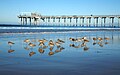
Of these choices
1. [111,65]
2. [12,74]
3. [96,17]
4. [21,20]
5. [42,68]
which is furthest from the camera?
[21,20]

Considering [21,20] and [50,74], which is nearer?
[50,74]

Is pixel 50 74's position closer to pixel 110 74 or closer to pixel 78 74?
pixel 78 74

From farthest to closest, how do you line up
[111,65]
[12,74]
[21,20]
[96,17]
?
[21,20], [96,17], [111,65], [12,74]

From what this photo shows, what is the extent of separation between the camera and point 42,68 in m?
8.77

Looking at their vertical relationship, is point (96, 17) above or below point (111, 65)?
above

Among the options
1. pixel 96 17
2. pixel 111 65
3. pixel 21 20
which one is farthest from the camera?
pixel 21 20

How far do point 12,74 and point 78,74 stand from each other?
6.28 feet

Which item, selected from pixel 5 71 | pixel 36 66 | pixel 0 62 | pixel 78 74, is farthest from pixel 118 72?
pixel 0 62

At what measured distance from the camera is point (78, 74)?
25.6ft

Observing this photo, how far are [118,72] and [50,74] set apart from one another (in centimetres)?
209

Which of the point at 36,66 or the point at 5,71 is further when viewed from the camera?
the point at 36,66

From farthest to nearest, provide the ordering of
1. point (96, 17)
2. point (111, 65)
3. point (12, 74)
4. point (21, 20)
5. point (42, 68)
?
point (21, 20) → point (96, 17) → point (111, 65) → point (42, 68) → point (12, 74)

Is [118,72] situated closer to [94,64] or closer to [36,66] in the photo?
[94,64]

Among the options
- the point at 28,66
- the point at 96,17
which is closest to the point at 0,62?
the point at 28,66
